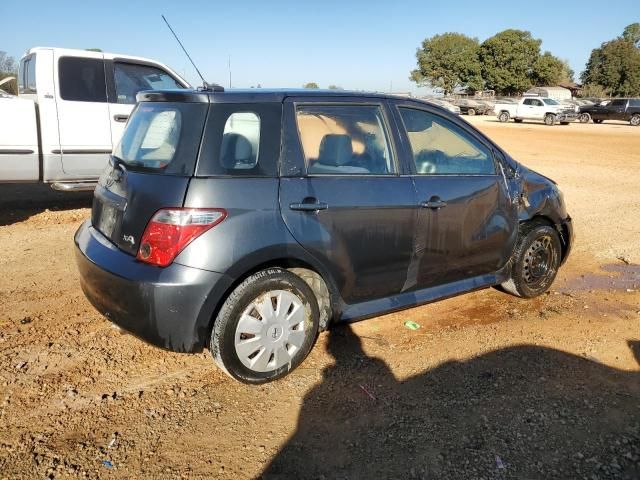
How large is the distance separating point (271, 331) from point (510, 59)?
79115mm

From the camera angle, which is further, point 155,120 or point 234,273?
point 155,120

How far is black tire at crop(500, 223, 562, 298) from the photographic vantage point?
4.41 metres

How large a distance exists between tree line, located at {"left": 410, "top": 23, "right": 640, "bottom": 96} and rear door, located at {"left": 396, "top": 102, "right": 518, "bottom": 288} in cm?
7386

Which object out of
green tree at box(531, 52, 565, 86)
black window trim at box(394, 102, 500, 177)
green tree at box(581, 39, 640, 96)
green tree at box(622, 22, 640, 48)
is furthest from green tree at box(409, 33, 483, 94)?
black window trim at box(394, 102, 500, 177)

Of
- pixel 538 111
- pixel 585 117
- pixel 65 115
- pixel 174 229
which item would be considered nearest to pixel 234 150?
pixel 174 229

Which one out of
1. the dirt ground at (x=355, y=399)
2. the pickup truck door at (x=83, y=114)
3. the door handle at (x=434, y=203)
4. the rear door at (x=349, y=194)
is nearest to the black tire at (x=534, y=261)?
the dirt ground at (x=355, y=399)

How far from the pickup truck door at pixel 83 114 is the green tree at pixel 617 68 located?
79819 millimetres

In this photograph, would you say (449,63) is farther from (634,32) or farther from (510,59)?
(634,32)

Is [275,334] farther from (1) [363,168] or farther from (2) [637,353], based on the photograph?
(2) [637,353]

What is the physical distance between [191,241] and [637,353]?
3.22m

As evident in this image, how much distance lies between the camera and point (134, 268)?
2.87m

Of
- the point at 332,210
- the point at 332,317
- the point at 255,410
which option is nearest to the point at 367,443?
the point at 255,410

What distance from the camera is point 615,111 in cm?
3203

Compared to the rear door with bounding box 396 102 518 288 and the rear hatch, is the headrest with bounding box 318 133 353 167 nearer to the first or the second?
the rear door with bounding box 396 102 518 288
